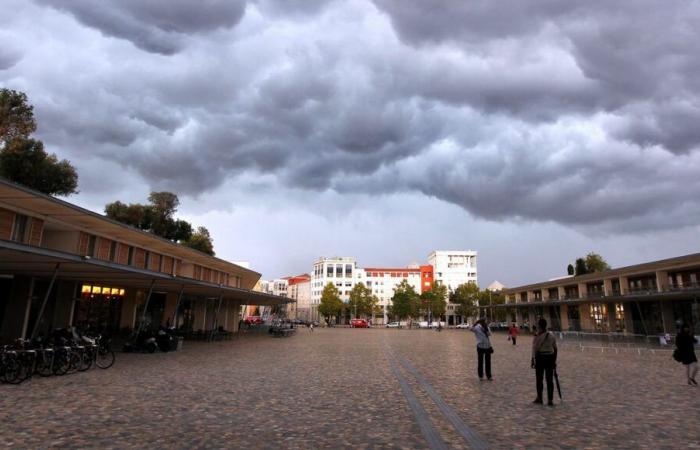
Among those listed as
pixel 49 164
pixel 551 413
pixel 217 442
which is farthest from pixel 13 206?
pixel 49 164

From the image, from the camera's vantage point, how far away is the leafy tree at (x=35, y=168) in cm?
3969

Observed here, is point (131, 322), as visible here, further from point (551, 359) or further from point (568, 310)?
point (568, 310)

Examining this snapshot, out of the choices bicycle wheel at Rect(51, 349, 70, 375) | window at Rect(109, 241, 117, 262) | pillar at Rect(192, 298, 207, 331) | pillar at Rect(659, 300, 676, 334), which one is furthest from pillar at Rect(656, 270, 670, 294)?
bicycle wheel at Rect(51, 349, 70, 375)

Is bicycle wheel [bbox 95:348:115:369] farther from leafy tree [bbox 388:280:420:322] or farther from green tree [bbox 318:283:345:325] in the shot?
green tree [bbox 318:283:345:325]

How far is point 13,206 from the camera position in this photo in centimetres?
1645

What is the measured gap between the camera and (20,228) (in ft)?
56.3

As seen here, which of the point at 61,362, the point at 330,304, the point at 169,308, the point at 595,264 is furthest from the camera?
the point at 330,304

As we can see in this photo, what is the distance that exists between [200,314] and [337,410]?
31.7 meters

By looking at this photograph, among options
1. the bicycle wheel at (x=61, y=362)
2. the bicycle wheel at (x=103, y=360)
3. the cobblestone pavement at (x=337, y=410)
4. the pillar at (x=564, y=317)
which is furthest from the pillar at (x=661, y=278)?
the bicycle wheel at (x=61, y=362)

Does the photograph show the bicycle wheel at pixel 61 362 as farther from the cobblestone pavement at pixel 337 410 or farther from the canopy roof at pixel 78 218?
the canopy roof at pixel 78 218

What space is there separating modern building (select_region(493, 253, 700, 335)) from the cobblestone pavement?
81.1 ft

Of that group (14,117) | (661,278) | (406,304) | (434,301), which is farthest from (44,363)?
(434,301)

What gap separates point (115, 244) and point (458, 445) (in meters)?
22.1

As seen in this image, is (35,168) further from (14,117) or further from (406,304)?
(406,304)
